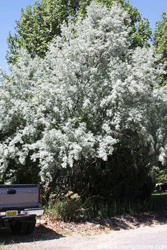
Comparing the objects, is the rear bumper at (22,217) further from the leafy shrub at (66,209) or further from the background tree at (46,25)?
the background tree at (46,25)

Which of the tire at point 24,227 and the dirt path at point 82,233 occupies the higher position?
the tire at point 24,227

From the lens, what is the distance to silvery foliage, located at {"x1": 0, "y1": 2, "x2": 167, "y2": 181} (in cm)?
970

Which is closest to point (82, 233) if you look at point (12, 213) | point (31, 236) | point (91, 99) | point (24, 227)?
point (31, 236)

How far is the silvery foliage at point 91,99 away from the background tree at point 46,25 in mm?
7559

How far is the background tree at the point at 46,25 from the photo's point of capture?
60.7 ft

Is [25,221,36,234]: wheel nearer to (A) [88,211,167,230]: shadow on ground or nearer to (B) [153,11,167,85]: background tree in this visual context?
(A) [88,211,167,230]: shadow on ground

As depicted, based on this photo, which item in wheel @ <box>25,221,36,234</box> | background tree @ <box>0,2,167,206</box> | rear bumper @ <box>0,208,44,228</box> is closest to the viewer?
rear bumper @ <box>0,208,44,228</box>

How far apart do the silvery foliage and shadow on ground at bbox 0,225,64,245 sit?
188cm

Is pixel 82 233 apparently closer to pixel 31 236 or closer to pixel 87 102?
pixel 31 236

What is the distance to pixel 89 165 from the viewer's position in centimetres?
1247

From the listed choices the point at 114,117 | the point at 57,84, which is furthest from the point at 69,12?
the point at 114,117

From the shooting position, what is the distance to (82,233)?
8422mm

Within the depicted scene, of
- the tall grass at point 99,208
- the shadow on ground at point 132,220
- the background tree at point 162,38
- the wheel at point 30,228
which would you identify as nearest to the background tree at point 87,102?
the tall grass at point 99,208

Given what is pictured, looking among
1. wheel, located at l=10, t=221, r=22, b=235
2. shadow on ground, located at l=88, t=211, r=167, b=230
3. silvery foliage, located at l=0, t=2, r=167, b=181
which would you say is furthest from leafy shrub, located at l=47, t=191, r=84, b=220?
wheel, located at l=10, t=221, r=22, b=235
